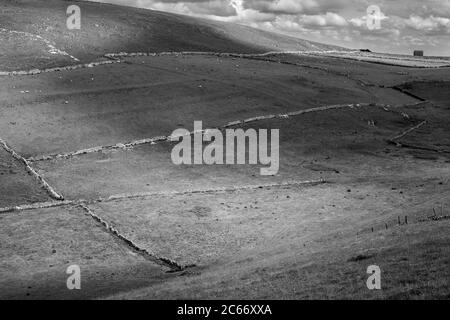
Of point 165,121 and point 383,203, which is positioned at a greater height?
point 165,121

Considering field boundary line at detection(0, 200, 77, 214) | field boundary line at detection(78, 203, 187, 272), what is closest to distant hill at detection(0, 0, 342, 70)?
field boundary line at detection(0, 200, 77, 214)

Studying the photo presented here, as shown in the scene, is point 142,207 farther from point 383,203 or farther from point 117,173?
point 383,203

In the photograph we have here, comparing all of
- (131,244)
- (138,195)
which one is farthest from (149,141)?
(131,244)

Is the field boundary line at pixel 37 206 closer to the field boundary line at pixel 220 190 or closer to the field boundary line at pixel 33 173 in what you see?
the field boundary line at pixel 33 173

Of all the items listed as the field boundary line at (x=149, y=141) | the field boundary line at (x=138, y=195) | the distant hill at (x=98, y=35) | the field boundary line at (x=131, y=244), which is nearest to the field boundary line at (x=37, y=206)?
the field boundary line at (x=138, y=195)

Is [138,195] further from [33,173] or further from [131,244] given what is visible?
[33,173]

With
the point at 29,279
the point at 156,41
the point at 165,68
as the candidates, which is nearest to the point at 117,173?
the point at 29,279
